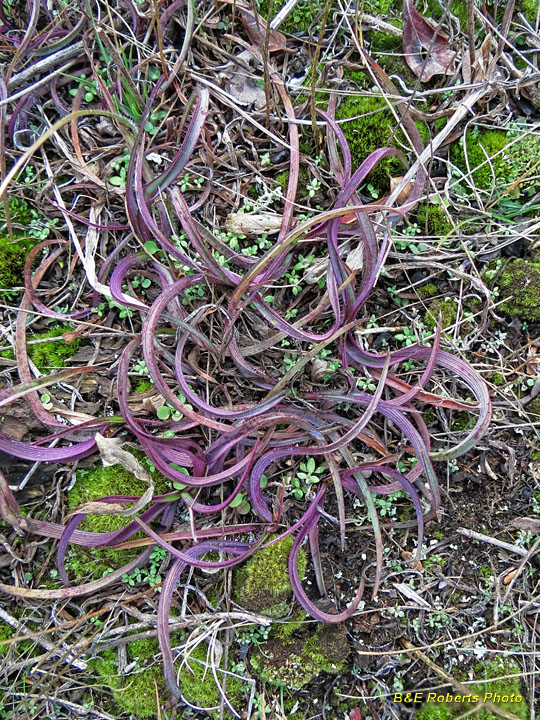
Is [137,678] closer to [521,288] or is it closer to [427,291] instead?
[427,291]

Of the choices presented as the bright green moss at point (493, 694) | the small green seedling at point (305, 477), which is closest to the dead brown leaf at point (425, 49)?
the small green seedling at point (305, 477)

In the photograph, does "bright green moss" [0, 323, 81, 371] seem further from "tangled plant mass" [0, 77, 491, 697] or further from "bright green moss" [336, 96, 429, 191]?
"bright green moss" [336, 96, 429, 191]

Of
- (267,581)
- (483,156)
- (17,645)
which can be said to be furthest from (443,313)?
(17,645)

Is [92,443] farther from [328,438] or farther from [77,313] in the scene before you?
[328,438]

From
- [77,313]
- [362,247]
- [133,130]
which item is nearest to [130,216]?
[133,130]

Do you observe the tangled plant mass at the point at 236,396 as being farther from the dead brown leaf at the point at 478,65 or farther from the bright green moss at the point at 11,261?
the dead brown leaf at the point at 478,65
